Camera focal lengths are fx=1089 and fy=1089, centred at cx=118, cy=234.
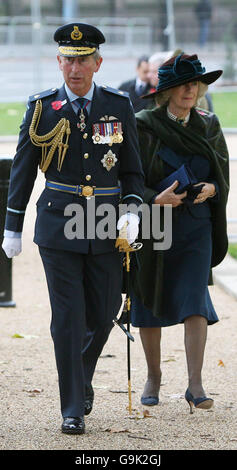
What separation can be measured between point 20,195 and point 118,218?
0.46 meters

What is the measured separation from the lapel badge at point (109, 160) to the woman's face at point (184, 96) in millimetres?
635

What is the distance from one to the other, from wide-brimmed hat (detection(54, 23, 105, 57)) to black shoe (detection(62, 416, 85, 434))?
64.0 inches

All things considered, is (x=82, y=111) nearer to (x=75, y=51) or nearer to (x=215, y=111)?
(x=75, y=51)

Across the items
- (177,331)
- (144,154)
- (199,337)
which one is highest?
(144,154)

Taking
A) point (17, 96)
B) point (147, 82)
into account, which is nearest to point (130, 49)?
point (17, 96)

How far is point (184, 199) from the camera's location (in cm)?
541

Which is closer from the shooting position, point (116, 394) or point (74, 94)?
point (74, 94)

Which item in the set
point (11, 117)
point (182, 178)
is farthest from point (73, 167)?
point (11, 117)

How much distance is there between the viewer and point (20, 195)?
4973mm

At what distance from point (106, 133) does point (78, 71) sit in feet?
1.02

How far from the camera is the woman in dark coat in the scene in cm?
538

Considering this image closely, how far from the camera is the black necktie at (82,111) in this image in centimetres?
493

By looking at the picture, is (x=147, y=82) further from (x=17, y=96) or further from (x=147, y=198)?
(x=17, y=96)

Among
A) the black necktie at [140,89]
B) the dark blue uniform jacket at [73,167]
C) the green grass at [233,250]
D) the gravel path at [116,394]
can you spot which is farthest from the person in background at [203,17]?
the dark blue uniform jacket at [73,167]
